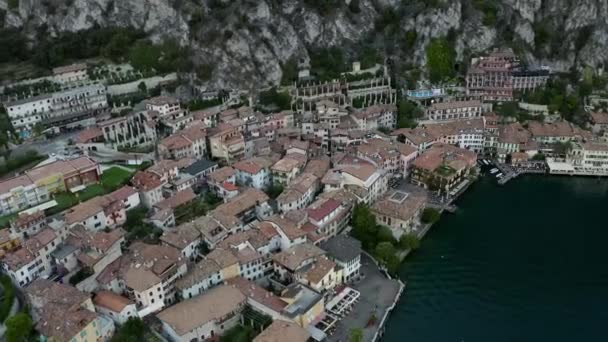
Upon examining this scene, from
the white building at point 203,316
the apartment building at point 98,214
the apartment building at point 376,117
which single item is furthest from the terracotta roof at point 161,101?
the white building at point 203,316

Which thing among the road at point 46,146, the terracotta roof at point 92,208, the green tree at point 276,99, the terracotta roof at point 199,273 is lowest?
the terracotta roof at point 199,273

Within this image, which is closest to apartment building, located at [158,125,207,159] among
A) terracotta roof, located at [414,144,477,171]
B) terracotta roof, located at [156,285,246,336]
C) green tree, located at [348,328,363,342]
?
terracotta roof, located at [156,285,246,336]

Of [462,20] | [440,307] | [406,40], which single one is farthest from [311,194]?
[462,20]

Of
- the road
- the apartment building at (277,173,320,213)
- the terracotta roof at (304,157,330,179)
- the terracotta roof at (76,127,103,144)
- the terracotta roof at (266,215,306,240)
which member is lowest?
the terracotta roof at (266,215,306,240)

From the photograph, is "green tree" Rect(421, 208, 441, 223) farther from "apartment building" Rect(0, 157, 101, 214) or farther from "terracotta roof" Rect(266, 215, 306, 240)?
"apartment building" Rect(0, 157, 101, 214)

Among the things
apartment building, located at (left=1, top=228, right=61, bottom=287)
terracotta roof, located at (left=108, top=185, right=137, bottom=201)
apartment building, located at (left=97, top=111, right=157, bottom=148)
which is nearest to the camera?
apartment building, located at (left=1, top=228, right=61, bottom=287)

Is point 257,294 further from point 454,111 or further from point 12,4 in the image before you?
point 12,4

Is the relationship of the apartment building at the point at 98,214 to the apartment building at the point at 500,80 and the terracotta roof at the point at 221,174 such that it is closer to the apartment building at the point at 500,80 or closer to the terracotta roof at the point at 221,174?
the terracotta roof at the point at 221,174
